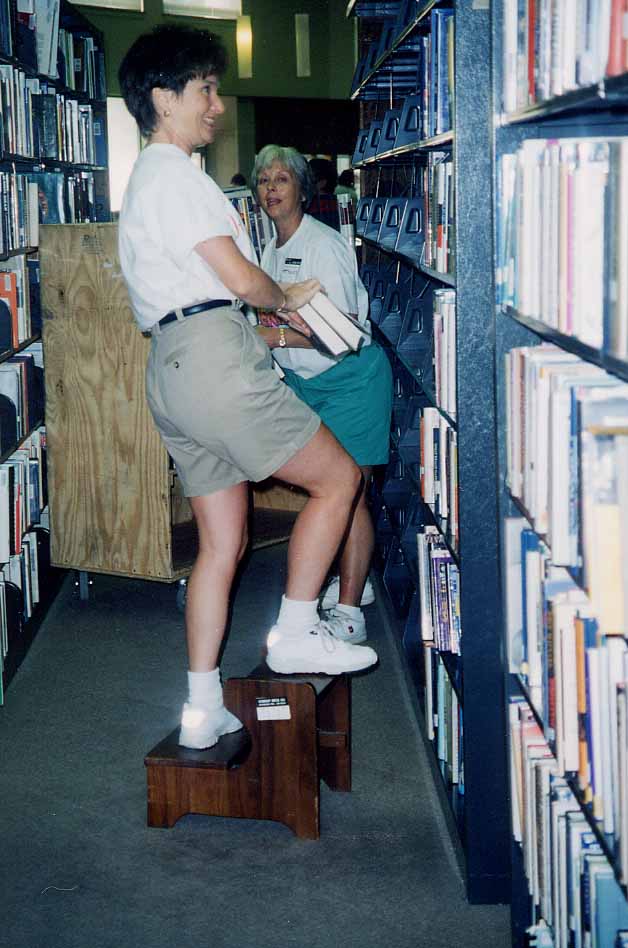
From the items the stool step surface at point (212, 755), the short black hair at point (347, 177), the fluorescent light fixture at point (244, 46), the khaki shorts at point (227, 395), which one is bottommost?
the stool step surface at point (212, 755)

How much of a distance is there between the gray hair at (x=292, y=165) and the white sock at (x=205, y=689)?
1812 mm

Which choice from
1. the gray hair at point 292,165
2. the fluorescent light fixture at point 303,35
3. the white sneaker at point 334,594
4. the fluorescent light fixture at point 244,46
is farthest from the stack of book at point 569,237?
the fluorescent light fixture at point 303,35

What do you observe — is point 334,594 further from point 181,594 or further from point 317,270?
point 317,270

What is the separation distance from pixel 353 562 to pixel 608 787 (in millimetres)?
2199

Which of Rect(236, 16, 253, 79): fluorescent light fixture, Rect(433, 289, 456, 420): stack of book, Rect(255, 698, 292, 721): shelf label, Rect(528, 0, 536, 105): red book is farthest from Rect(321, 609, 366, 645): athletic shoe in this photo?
Rect(236, 16, 253, 79): fluorescent light fixture

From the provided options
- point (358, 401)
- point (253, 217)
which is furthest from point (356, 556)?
point (253, 217)

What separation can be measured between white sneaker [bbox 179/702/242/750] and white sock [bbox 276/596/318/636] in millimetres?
252

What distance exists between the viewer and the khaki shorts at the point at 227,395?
7.44ft

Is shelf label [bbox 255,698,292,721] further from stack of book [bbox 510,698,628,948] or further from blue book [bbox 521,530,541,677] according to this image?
blue book [bbox 521,530,541,677]

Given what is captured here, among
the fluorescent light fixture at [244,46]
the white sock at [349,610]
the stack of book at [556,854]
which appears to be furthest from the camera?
the fluorescent light fixture at [244,46]

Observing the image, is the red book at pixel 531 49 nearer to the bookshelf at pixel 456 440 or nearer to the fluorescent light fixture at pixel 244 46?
the bookshelf at pixel 456 440

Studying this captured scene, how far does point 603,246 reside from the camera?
A: 1.32 meters

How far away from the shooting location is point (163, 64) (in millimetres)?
2318

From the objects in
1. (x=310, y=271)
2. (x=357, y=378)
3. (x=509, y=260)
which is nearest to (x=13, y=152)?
(x=310, y=271)
